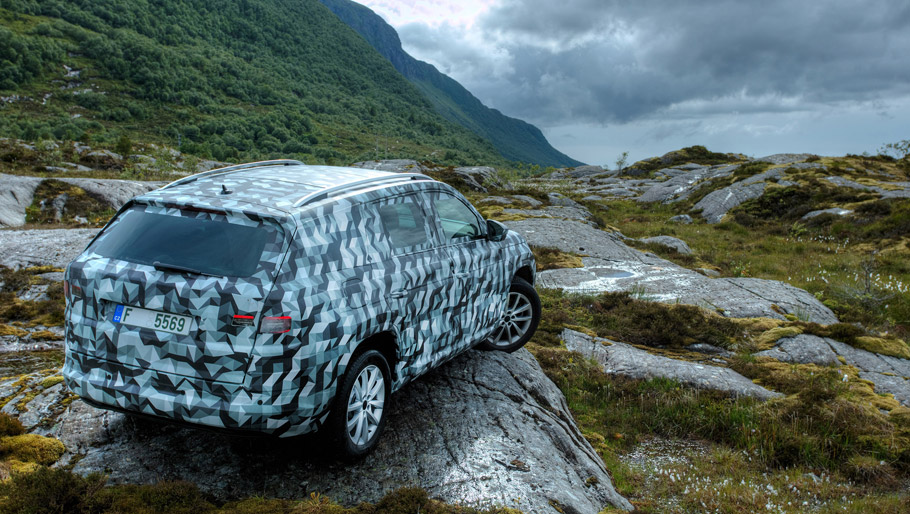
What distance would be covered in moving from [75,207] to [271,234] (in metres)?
15.0


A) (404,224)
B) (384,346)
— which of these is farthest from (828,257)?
(384,346)

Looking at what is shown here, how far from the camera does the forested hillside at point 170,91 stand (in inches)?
4205

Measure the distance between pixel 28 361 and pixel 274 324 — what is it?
4.56 m

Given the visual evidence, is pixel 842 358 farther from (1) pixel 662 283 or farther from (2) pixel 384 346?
(2) pixel 384 346

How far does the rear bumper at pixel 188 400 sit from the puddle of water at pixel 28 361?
2.83 meters

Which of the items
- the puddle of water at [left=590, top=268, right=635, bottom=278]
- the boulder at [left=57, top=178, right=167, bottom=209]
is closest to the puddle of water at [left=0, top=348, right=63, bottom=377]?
the boulder at [left=57, top=178, right=167, bottom=209]

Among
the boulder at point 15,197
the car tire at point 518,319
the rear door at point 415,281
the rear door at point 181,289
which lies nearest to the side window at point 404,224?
the rear door at point 415,281

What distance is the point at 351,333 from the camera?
3801mm

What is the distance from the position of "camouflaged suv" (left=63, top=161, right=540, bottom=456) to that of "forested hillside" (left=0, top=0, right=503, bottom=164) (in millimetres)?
76870

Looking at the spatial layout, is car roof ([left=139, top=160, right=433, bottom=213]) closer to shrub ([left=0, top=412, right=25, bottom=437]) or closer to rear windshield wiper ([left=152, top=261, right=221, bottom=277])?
rear windshield wiper ([left=152, top=261, right=221, bottom=277])

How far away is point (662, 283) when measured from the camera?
1280 cm

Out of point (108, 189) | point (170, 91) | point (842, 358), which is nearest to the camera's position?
point (842, 358)

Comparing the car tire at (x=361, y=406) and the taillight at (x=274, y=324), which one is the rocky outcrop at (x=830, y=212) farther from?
the taillight at (x=274, y=324)

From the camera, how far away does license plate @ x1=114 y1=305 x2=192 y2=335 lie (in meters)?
3.42
